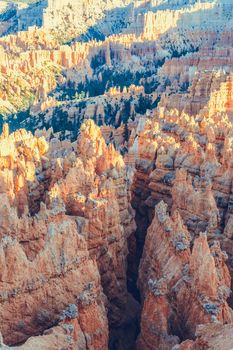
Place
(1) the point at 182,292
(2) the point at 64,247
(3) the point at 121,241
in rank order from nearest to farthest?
(2) the point at 64,247, (1) the point at 182,292, (3) the point at 121,241

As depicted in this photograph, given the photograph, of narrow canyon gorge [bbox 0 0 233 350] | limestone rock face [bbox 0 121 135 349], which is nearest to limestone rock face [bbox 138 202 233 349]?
narrow canyon gorge [bbox 0 0 233 350]

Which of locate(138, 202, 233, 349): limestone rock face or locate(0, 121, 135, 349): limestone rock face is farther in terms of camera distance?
locate(138, 202, 233, 349): limestone rock face

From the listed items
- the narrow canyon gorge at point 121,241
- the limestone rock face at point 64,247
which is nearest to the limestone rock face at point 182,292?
the narrow canyon gorge at point 121,241

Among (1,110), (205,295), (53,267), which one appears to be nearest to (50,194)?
(53,267)

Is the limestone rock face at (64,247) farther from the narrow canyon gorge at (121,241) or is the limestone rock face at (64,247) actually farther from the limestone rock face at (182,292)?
the limestone rock face at (182,292)

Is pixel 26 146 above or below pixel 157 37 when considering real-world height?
above

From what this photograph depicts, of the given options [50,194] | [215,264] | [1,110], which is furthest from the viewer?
[1,110]

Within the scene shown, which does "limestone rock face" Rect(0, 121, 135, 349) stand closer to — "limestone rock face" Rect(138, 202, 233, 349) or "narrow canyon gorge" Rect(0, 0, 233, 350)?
"narrow canyon gorge" Rect(0, 0, 233, 350)

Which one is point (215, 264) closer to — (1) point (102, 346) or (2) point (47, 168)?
(1) point (102, 346)

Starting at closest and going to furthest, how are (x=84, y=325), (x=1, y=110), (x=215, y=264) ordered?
(x=84, y=325) → (x=215, y=264) → (x=1, y=110)

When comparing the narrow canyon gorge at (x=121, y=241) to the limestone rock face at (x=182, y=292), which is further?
the limestone rock face at (x=182, y=292)

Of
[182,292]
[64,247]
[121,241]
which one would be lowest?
[121,241]
